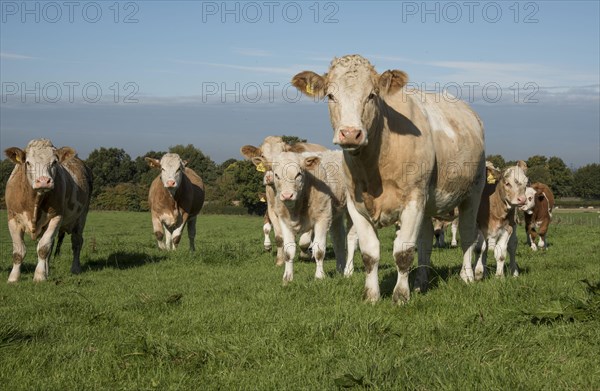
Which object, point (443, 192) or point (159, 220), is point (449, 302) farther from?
point (159, 220)

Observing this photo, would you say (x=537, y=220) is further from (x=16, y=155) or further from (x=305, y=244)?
(x=16, y=155)

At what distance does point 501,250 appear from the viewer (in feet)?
37.6

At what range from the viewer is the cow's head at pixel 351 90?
7016 millimetres

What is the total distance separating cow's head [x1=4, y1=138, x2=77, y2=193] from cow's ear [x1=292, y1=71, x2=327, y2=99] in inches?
235

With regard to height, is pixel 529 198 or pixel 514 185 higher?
pixel 514 185

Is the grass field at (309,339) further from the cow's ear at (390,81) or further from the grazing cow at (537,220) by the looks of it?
the grazing cow at (537,220)

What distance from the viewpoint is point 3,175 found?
7294cm

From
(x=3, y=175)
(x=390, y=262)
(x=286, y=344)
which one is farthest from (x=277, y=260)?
(x=3, y=175)

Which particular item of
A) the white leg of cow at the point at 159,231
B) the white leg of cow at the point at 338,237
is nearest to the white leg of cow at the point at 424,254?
the white leg of cow at the point at 338,237

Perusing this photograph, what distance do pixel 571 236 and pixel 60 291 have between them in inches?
709

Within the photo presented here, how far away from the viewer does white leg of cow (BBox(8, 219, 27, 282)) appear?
12.2 metres

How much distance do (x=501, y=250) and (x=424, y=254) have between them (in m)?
2.30

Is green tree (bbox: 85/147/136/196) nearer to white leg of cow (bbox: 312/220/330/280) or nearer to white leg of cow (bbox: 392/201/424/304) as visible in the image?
white leg of cow (bbox: 312/220/330/280)

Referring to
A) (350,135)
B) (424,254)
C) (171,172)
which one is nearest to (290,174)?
(424,254)
